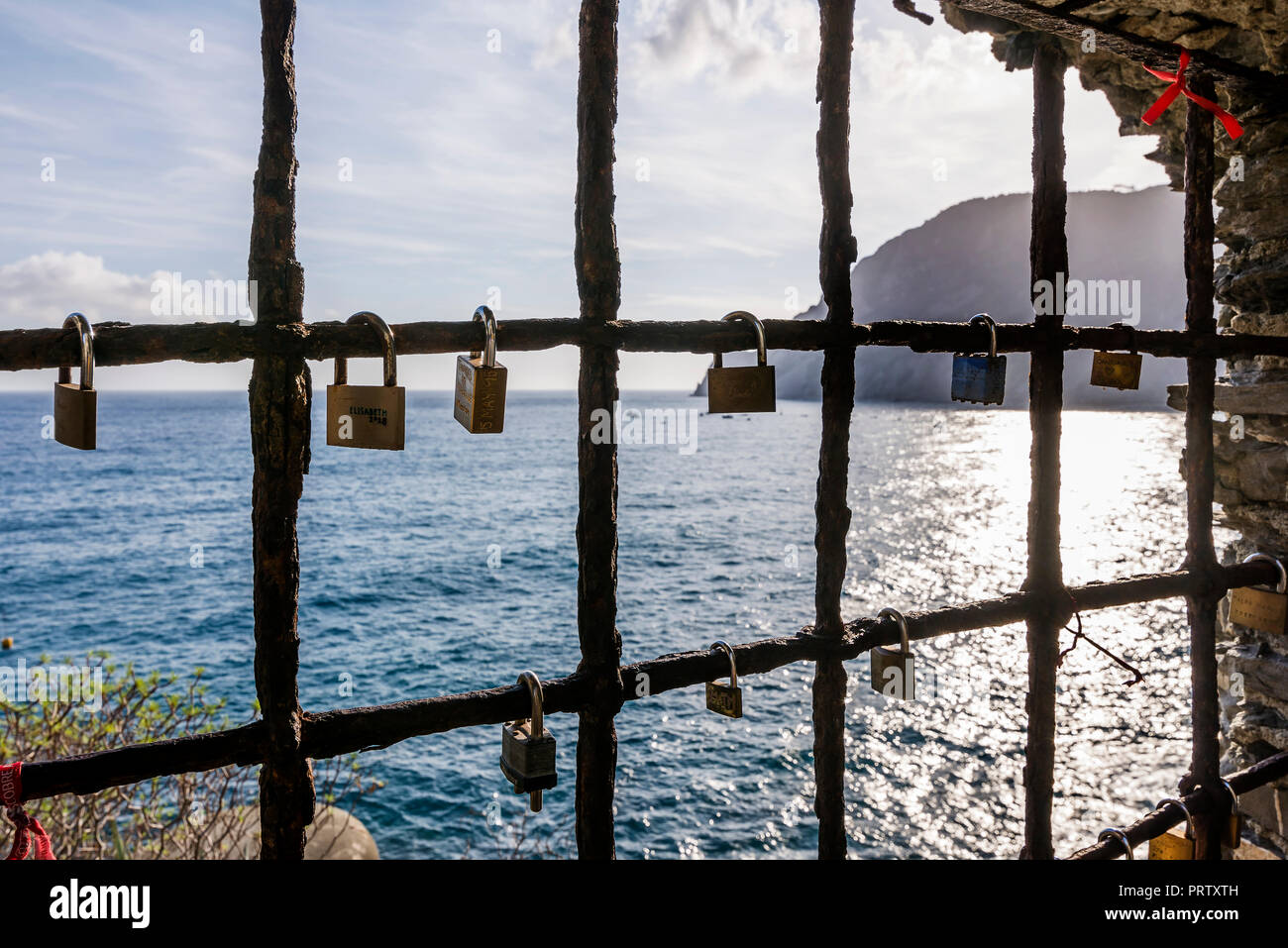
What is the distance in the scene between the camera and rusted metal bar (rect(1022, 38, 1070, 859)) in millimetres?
3531

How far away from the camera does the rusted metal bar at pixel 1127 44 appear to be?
341 cm

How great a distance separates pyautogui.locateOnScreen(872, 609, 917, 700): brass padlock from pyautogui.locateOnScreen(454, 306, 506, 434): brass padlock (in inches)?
62.8

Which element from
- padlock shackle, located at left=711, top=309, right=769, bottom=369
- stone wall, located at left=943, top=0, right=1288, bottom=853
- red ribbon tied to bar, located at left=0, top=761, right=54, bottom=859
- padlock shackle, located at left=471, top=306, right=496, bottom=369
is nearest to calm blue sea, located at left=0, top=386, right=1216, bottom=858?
stone wall, located at left=943, top=0, right=1288, bottom=853

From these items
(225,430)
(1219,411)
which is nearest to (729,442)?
(225,430)

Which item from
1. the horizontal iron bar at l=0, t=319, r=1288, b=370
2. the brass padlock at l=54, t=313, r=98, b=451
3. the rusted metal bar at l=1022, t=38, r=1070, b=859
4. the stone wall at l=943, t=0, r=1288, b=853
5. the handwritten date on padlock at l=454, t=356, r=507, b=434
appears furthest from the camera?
the stone wall at l=943, t=0, r=1288, b=853

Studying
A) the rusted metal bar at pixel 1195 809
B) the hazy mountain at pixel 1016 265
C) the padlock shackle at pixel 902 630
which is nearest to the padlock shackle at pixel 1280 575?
the rusted metal bar at pixel 1195 809

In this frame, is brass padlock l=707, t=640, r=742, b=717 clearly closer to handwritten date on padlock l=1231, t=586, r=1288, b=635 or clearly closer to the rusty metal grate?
the rusty metal grate

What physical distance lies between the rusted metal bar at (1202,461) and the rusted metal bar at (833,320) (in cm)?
202

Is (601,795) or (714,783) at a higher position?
(601,795)

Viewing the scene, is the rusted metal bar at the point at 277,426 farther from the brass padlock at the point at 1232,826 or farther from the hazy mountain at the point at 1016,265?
the hazy mountain at the point at 1016,265

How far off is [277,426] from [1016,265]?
13793 cm
